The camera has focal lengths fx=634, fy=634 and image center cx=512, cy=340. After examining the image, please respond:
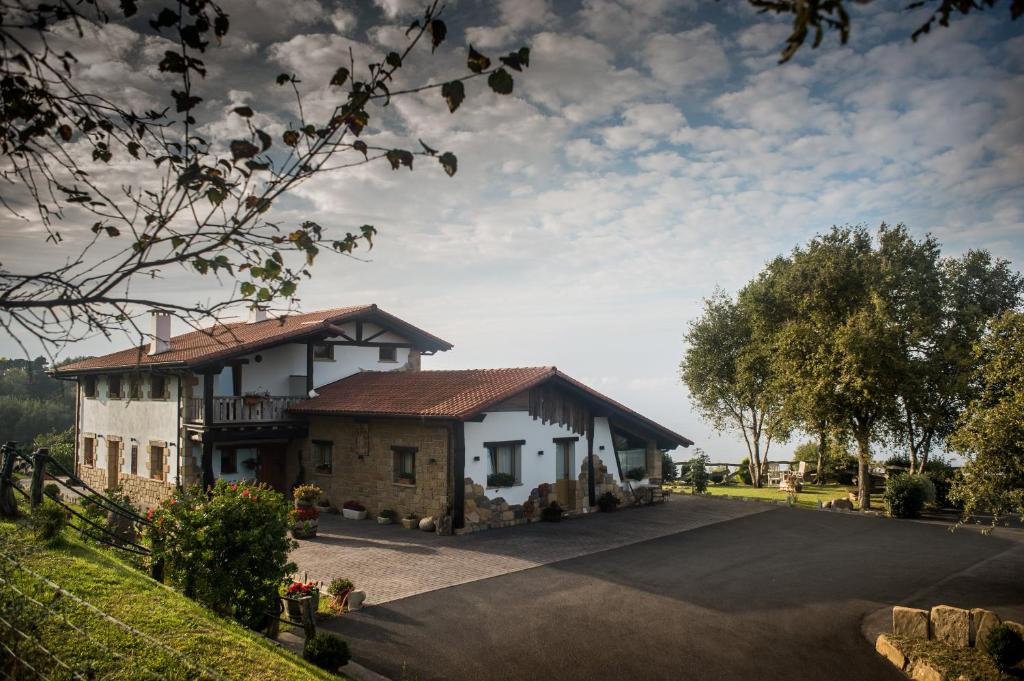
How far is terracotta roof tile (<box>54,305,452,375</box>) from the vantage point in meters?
21.9

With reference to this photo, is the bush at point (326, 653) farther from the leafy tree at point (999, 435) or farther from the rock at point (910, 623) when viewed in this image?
the leafy tree at point (999, 435)

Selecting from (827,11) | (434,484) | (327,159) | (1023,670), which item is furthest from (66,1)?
(434,484)

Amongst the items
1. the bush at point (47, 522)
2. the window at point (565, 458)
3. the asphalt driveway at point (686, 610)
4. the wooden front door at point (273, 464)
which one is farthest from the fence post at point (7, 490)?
the window at point (565, 458)

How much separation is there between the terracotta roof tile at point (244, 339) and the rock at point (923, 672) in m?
18.3

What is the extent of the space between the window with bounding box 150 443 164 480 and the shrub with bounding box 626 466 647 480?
17662 mm

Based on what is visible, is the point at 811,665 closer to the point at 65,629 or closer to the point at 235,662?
the point at 235,662

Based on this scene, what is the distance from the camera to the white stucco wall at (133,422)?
2288 cm

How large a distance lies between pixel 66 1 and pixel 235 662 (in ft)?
20.4

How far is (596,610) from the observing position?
12.0 meters

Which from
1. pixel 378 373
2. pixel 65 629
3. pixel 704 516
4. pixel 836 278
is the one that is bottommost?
pixel 704 516

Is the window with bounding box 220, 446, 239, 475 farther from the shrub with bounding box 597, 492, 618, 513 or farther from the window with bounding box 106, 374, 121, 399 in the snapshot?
the shrub with bounding box 597, 492, 618, 513

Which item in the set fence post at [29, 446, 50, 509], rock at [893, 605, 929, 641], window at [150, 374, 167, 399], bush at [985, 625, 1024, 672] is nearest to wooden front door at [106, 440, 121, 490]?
window at [150, 374, 167, 399]

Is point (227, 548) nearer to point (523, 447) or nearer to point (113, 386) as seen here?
point (523, 447)

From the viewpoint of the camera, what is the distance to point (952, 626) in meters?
10.4
